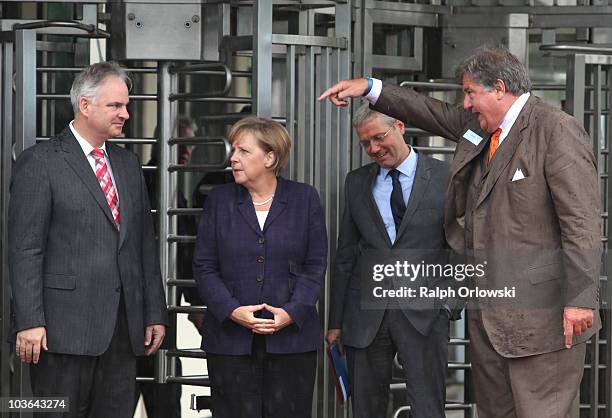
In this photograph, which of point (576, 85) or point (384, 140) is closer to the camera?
point (384, 140)

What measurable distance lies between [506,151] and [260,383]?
1.41 m

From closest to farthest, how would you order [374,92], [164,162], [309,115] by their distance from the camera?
[374,92] < [309,115] < [164,162]

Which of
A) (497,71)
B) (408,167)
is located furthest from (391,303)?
(497,71)

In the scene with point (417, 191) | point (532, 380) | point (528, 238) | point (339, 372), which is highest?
point (417, 191)

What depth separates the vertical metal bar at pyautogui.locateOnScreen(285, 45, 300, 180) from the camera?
582 centimetres

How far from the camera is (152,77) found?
8.36 meters

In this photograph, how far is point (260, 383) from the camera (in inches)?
208

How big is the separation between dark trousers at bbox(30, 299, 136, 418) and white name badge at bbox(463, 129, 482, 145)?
1.53 meters

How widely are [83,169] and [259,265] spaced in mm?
826

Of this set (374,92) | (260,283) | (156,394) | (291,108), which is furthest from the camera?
(156,394)

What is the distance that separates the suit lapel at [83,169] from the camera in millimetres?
4977

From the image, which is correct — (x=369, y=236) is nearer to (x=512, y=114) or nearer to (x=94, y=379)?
(x=512, y=114)

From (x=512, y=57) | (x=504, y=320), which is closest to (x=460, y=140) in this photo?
(x=512, y=57)

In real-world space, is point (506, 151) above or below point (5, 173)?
above
